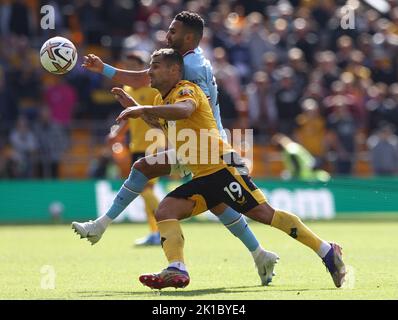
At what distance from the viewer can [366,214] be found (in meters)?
23.9

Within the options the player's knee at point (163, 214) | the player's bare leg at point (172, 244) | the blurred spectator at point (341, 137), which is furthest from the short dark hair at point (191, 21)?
the blurred spectator at point (341, 137)

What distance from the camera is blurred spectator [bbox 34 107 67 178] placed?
23.4 m

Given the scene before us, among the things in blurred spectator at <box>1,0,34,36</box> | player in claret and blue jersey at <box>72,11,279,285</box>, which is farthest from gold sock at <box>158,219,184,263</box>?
blurred spectator at <box>1,0,34,36</box>

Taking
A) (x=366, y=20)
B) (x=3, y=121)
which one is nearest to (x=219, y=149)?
(x=3, y=121)

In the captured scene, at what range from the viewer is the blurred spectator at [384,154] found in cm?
2441

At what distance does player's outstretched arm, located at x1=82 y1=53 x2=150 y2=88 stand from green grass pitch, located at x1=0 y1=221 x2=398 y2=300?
7.02 feet

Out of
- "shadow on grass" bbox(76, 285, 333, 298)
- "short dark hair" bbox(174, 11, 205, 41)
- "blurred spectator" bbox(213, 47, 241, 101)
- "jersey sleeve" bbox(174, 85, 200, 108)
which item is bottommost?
"shadow on grass" bbox(76, 285, 333, 298)

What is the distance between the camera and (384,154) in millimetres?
24453

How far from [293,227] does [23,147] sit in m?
13.8

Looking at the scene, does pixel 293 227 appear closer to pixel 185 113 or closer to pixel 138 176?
pixel 185 113

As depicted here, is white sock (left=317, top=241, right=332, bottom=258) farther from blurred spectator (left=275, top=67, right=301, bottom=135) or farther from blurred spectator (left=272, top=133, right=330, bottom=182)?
blurred spectator (left=275, top=67, right=301, bottom=135)

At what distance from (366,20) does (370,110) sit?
328 centimetres

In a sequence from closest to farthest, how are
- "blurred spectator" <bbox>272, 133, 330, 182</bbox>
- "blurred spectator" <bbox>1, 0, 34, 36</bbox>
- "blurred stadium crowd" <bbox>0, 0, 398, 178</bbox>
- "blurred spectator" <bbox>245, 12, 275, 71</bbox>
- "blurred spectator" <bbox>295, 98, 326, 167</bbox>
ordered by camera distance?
"blurred spectator" <bbox>272, 133, 330, 182</bbox> < "blurred stadium crowd" <bbox>0, 0, 398, 178</bbox> < "blurred spectator" <bbox>295, 98, 326, 167</bbox> < "blurred spectator" <bbox>1, 0, 34, 36</bbox> < "blurred spectator" <bbox>245, 12, 275, 71</bbox>
